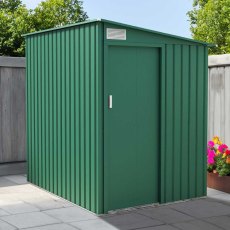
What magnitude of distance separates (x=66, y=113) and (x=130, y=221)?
1849 millimetres

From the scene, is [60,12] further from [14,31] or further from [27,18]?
[14,31]

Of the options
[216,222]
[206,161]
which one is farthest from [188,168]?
[216,222]

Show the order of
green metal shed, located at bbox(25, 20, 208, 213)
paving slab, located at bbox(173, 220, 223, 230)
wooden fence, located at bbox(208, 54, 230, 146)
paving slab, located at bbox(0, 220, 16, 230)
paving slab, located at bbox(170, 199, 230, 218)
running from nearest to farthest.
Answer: paving slab, located at bbox(0, 220, 16, 230), paving slab, located at bbox(173, 220, 223, 230), green metal shed, located at bbox(25, 20, 208, 213), paving slab, located at bbox(170, 199, 230, 218), wooden fence, located at bbox(208, 54, 230, 146)

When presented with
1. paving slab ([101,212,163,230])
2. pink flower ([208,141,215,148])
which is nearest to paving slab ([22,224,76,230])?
paving slab ([101,212,163,230])

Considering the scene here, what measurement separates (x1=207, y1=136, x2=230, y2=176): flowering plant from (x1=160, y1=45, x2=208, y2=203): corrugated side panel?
51 centimetres

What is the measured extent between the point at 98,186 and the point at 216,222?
4.95 feet

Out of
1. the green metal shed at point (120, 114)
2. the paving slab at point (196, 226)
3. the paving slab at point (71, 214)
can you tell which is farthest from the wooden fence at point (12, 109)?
the paving slab at point (196, 226)

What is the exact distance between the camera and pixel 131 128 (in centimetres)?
691

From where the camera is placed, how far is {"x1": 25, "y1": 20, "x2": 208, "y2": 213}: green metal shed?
662cm

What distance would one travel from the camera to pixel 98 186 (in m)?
6.61

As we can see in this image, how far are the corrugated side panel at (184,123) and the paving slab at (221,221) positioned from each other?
0.92 meters

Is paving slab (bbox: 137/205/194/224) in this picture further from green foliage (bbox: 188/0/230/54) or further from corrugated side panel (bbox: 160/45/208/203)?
green foliage (bbox: 188/0/230/54)

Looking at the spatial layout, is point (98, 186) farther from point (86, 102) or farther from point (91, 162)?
point (86, 102)

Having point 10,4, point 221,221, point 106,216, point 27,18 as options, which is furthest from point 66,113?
point 10,4
